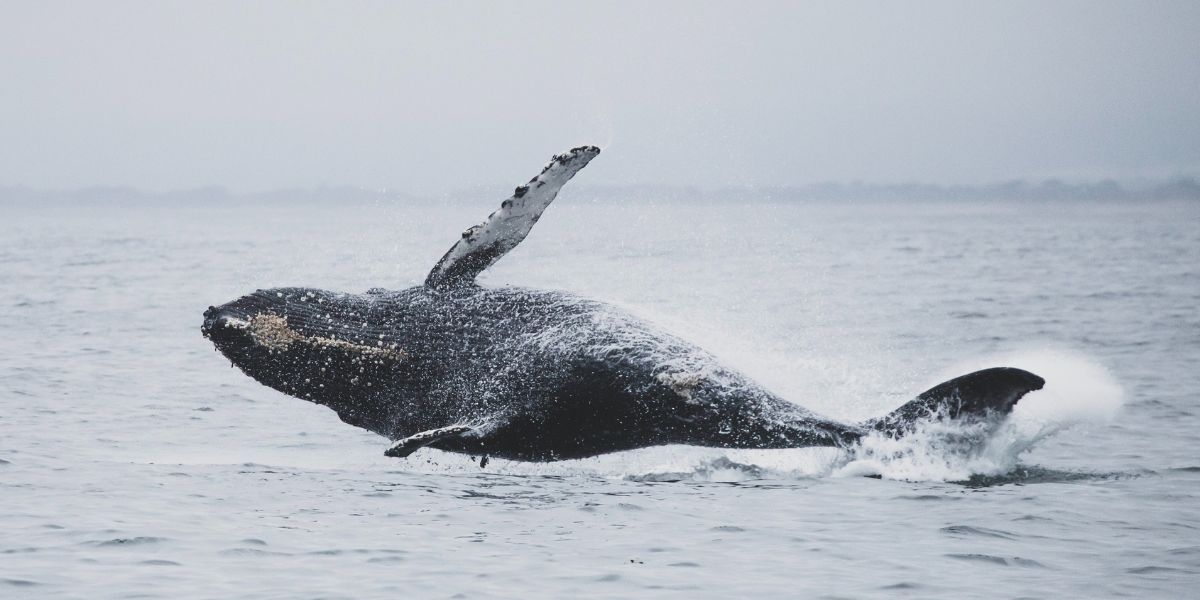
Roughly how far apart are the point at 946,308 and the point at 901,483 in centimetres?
2217

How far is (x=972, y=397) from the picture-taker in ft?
32.0

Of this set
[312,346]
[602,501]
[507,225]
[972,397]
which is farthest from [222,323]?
[972,397]

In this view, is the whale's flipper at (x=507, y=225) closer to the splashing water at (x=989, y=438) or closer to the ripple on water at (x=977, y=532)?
the splashing water at (x=989, y=438)

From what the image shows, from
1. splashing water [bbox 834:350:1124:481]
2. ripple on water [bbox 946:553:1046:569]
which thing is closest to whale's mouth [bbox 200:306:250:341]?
splashing water [bbox 834:350:1124:481]

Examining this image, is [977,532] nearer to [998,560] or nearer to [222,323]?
[998,560]

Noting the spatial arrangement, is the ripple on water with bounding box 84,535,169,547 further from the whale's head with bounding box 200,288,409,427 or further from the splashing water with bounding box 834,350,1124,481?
the splashing water with bounding box 834,350,1124,481

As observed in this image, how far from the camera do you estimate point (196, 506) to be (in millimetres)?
10195

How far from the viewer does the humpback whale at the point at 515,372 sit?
34.1ft

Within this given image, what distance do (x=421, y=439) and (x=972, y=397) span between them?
396 centimetres

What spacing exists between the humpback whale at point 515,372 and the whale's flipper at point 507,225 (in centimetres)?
1

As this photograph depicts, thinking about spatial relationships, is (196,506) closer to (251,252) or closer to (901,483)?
(901,483)

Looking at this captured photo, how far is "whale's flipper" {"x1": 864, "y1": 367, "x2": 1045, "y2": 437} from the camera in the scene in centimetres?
951

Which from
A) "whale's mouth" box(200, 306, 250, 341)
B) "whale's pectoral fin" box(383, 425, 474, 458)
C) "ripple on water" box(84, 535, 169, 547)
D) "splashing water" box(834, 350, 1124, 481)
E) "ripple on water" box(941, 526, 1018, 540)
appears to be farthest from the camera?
"whale's mouth" box(200, 306, 250, 341)

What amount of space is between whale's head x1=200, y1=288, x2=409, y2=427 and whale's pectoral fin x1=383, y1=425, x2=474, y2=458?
1195 millimetres
